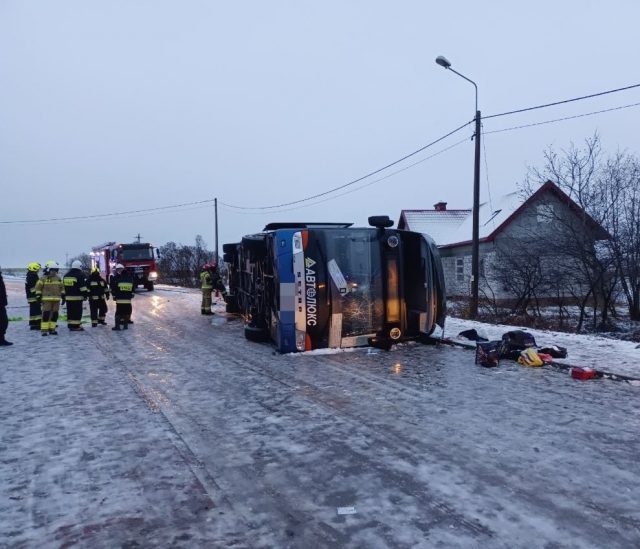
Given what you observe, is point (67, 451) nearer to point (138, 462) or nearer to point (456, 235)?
point (138, 462)

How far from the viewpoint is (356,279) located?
9.67 metres

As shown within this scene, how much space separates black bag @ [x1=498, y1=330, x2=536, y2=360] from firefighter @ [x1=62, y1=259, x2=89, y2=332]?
979 centimetres

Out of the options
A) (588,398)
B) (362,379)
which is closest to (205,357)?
(362,379)

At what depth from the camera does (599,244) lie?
1467 cm

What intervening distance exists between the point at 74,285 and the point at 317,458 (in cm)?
1047

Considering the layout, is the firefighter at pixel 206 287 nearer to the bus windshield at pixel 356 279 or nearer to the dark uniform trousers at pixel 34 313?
the dark uniform trousers at pixel 34 313

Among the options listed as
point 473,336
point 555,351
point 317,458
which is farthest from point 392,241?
point 317,458

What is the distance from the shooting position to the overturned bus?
9297 millimetres

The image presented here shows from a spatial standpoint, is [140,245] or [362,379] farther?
[140,245]

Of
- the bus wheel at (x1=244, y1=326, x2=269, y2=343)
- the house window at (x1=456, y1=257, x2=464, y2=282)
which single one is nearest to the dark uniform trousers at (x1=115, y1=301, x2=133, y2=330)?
the bus wheel at (x1=244, y1=326, x2=269, y2=343)

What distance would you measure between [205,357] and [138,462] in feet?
16.4

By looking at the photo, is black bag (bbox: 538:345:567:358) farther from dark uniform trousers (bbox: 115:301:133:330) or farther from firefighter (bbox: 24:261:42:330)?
firefighter (bbox: 24:261:42:330)

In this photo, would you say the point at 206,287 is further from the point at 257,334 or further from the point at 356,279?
the point at 356,279

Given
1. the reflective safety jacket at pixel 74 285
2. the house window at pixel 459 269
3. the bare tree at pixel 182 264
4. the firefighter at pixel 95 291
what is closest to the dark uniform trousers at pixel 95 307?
the firefighter at pixel 95 291
